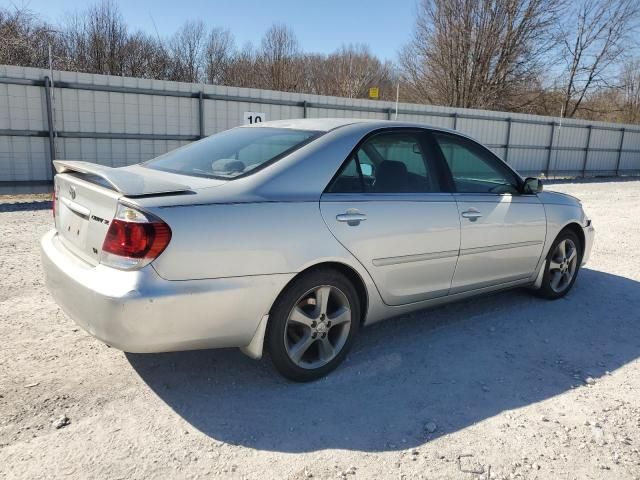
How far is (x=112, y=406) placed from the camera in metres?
2.79

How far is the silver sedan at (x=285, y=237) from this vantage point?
2545 mm

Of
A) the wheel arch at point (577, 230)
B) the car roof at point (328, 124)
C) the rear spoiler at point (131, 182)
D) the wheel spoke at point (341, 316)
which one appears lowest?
the wheel spoke at point (341, 316)

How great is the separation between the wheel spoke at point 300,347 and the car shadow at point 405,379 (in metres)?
0.18

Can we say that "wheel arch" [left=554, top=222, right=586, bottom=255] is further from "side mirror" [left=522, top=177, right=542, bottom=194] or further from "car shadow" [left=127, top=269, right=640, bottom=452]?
"car shadow" [left=127, top=269, right=640, bottom=452]

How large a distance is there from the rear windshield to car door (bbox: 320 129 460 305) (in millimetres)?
405

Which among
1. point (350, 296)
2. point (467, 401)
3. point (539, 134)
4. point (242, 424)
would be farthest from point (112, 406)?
point (539, 134)

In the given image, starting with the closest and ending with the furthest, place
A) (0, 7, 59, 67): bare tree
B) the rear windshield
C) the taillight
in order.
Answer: the taillight → the rear windshield → (0, 7, 59, 67): bare tree

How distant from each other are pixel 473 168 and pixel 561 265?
137 centimetres

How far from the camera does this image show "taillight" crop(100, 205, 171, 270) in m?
2.49

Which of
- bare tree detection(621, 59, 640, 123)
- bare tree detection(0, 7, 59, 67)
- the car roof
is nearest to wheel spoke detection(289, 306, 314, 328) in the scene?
the car roof

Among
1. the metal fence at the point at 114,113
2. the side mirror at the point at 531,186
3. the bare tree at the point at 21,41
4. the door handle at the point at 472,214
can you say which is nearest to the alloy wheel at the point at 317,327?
the door handle at the point at 472,214

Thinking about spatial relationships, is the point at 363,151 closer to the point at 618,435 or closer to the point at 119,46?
the point at 618,435

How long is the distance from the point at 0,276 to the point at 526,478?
4.72m

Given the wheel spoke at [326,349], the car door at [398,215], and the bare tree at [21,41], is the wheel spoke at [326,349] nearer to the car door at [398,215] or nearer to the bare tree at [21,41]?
the car door at [398,215]
